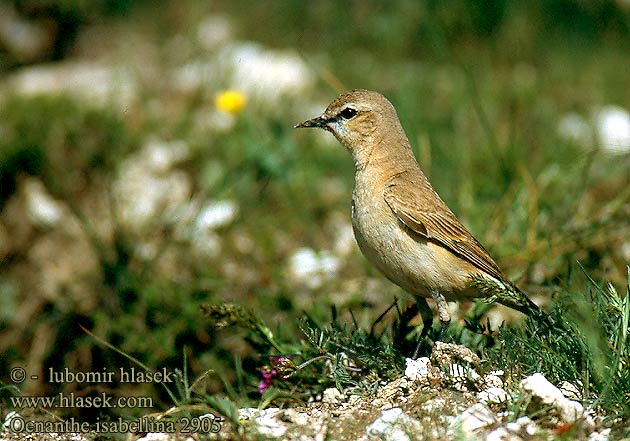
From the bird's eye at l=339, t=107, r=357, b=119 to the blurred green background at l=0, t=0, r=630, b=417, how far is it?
0.92 meters

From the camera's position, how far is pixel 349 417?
365cm

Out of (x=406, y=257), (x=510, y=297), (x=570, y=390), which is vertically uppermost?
(x=406, y=257)

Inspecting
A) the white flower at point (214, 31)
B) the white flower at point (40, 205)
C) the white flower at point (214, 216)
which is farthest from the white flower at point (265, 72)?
the white flower at point (40, 205)

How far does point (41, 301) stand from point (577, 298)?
13.1 feet

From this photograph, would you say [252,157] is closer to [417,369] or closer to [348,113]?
[348,113]

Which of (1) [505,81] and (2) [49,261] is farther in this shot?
(1) [505,81]

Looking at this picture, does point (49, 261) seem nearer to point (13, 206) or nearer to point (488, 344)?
point (13, 206)

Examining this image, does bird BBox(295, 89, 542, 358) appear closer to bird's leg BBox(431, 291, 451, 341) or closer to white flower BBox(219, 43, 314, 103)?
bird's leg BBox(431, 291, 451, 341)

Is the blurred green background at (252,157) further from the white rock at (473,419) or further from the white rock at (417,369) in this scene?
the white rock at (473,419)

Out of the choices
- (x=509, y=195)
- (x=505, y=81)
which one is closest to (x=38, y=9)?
(x=505, y=81)

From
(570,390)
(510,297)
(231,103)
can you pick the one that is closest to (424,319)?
(510,297)

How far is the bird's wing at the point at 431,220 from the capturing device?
15.0 ft

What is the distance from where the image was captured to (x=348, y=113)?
520cm

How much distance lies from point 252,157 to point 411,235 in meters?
2.42
